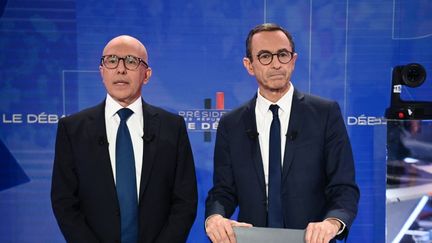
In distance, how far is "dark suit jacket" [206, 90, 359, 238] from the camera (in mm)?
2098

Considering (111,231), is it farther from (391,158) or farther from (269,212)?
(391,158)

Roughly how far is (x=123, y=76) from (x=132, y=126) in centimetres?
26

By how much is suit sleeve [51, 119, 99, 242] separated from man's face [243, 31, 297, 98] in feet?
3.38

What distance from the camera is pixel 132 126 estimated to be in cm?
231

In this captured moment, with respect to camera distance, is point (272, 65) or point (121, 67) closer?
point (272, 65)

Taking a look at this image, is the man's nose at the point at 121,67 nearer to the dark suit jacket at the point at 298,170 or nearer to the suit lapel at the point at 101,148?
the suit lapel at the point at 101,148

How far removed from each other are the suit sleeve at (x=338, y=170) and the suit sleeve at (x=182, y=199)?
69 cm

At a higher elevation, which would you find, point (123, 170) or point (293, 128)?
point (293, 128)

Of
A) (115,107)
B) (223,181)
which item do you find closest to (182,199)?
(223,181)

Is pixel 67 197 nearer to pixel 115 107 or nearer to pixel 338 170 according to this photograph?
pixel 115 107

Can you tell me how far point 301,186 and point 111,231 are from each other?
953 mm

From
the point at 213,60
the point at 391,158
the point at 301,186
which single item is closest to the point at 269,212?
the point at 301,186

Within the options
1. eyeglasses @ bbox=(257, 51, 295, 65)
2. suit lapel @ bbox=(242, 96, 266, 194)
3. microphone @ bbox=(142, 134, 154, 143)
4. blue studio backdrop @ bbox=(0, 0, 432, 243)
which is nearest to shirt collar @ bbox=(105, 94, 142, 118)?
microphone @ bbox=(142, 134, 154, 143)

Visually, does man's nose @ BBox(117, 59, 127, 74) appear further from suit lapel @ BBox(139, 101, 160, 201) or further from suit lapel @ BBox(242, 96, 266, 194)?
suit lapel @ BBox(242, 96, 266, 194)
